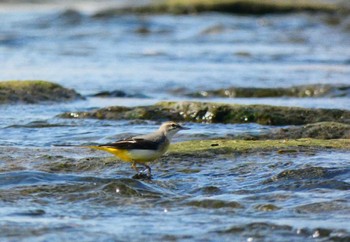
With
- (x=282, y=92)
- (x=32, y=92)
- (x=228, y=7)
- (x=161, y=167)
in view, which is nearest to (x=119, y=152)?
(x=161, y=167)

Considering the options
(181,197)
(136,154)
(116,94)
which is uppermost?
(116,94)

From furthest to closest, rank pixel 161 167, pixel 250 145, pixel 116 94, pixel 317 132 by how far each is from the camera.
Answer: pixel 116 94
pixel 317 132
pixel 250 145
pixel 161 167

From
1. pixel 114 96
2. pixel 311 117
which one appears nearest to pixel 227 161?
pixel 311 117

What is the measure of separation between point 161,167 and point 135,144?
0.48 m

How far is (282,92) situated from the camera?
51.2 feet

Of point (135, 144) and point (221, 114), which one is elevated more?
point (135, 144)

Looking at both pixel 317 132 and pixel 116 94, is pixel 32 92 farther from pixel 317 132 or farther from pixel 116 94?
pixel 317 132

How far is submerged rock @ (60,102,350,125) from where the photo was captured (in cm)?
1238

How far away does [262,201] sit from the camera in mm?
8031

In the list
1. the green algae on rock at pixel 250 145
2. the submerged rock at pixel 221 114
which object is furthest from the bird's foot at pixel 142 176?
the submerged rock at pixel 221 114

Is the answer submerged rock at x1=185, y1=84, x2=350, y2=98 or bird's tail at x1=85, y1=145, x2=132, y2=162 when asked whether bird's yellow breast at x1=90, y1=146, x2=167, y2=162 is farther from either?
submerged rock at x1=185, y1=84, x2=350, y2=98

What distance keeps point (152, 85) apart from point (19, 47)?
7.03m

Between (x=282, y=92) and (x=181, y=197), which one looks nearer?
(x=181, y=197)

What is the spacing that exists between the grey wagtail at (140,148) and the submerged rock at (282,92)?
636cm
